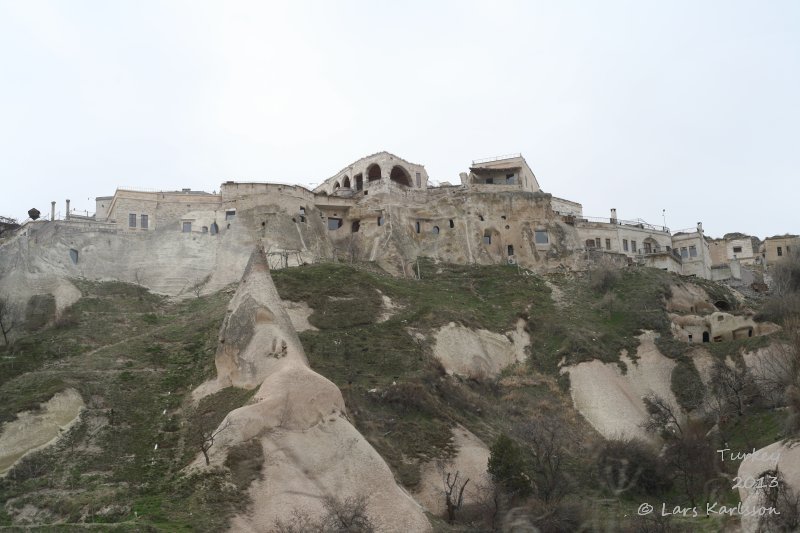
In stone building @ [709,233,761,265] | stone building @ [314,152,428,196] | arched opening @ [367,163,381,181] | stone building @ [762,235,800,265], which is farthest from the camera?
stone building @ [709,233,761,265]

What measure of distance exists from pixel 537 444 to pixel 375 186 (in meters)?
38.5

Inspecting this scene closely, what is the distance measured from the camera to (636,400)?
62.3 meters

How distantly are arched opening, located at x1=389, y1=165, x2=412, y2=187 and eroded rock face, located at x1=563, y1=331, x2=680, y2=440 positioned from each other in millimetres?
29731

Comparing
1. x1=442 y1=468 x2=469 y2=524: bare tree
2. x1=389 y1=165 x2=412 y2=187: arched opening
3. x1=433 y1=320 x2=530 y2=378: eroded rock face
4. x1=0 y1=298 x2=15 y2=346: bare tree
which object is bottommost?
x1=442 y1=468 x2=469 y2=524: bare tree

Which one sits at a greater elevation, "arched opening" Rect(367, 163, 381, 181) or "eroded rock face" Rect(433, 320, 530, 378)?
"arched opening" Rect(367, 163, 381, 181)

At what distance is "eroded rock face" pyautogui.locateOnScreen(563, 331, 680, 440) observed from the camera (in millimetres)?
59844

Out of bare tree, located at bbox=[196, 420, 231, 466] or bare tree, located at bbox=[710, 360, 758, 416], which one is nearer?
bare tree, located at bbox=[196, 420, 231, 466]

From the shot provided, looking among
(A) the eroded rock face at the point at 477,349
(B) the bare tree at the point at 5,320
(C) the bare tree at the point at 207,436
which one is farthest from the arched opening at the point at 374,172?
(C) the bare tree at the point at 207,436

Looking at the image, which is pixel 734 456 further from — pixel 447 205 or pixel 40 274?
pixel 40 274

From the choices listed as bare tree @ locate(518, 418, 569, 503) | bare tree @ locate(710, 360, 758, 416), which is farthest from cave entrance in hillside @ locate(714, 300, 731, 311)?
bare tree @ locate(518, 418, 569, 503)

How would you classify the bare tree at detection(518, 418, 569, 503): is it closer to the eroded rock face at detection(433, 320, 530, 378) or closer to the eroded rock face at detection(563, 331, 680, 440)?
the eroded rock face at detection(563, 331, 680, 440)

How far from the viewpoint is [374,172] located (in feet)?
291

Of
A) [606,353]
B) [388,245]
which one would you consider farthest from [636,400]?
[388,245]

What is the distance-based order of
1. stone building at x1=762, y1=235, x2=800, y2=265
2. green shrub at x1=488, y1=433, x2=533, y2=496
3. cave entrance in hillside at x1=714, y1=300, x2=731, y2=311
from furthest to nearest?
1. stone building at x1=762, y1=235, x2=800, y2=265
2. cave entrance in hillside at x1=714, y1=300, x2=731, y2=311
3. green shrub at x1=488, y1=433, x2=533, y2=496
